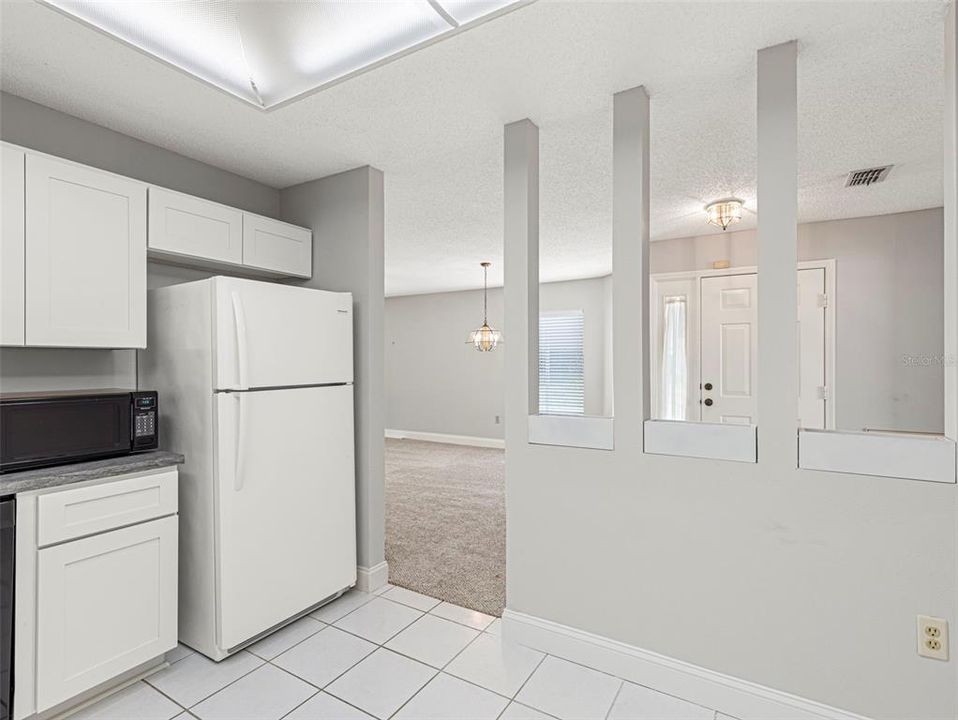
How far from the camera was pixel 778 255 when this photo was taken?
73.2 inches

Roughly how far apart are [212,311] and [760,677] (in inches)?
104

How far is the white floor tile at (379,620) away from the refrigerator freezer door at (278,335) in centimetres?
124

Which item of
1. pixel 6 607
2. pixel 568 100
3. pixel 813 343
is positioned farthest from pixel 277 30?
pixel 813 343

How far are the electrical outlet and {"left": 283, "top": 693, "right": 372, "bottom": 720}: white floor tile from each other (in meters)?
1.92

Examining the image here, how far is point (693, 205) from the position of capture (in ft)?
12.6

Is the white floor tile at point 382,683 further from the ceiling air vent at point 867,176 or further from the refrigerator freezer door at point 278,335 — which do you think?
the ceiling air vent at point 867,176

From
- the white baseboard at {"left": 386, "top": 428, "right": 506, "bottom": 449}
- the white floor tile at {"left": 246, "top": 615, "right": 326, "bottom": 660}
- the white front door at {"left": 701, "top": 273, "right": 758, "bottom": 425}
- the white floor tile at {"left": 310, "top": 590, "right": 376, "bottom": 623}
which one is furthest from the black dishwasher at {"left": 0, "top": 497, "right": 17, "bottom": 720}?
the white baseboard at {"left": 386, "top": 428, "right": 506, "bottom": 449}

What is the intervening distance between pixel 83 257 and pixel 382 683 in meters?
2.18

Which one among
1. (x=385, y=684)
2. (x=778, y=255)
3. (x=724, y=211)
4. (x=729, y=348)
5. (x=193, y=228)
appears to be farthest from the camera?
(x=729, y=348)

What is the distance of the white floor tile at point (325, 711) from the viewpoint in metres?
1.90

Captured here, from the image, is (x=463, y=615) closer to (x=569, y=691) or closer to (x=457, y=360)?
(x=569, y=691)

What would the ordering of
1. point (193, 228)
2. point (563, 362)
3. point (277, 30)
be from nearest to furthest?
point (277, 30) → point (193, 228) → point (563, 362)

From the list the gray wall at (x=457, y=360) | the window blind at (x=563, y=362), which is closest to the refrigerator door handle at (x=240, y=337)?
the gray wall at (x=457, y=360)

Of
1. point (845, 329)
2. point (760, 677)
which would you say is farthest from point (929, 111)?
point (760, 677)
